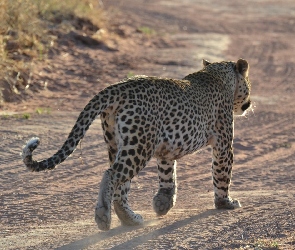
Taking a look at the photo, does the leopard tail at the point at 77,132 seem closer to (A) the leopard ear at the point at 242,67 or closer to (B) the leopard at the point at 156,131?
(B) the leopard at the point at 156,131

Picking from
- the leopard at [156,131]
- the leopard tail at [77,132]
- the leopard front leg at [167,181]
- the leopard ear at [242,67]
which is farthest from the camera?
the leopard ear at [242,67]

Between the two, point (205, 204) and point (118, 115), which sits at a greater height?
point (118, 115)

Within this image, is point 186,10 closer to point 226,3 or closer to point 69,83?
point 226,3

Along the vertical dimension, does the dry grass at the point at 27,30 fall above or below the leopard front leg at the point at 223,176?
above

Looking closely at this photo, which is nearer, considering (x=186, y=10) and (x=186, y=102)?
(x=186, y=102)

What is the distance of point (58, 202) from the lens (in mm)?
9305

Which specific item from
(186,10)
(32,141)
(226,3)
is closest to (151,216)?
(32,141)

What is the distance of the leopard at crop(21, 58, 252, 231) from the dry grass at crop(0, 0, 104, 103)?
5244 mm

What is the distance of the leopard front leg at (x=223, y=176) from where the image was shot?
30.0ft

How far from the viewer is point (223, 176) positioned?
9.20m

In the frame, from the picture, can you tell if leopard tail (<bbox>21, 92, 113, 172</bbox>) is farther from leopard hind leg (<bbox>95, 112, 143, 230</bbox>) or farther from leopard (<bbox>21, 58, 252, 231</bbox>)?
leopard hind leg (<bbox>95, 112, 143, 230</bbox>)

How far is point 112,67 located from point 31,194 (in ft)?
28.6

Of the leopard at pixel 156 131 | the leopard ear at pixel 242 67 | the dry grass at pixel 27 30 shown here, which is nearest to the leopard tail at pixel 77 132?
the leopard at pixel 156 131

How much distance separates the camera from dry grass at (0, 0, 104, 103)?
14.5 m
